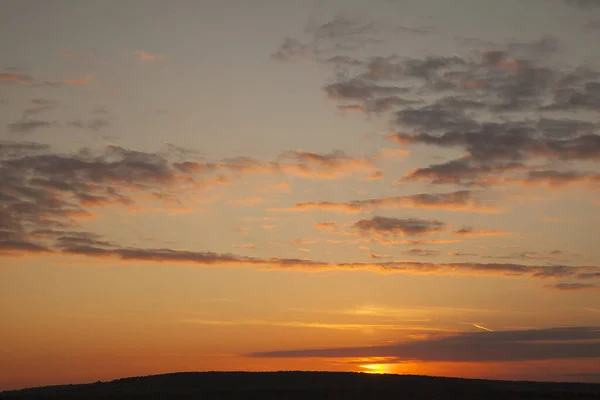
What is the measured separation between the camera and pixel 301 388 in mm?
102312

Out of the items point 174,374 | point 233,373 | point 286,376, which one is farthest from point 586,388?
point 174,374

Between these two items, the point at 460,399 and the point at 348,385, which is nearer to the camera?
the point at 460,399

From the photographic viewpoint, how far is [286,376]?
119m

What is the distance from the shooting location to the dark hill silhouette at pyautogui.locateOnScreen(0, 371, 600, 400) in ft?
307

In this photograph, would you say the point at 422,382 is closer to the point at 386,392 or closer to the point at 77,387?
the point at 386,392

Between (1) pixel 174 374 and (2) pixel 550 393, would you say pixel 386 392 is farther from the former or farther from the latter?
(1) pixel 174 374

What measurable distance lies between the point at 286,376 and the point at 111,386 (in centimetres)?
2605

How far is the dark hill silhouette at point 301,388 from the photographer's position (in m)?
93.7

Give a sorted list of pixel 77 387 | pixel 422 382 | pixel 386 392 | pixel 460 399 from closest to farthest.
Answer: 1. pixel 460 399
2. pixel 386 392
3. pixel 77 387
4. pixel 422 382

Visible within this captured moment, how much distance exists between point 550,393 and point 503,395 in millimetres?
7426

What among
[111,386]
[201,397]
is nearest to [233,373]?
[111,386]

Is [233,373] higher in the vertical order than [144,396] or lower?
higher

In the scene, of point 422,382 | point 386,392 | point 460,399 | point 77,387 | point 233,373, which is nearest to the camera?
point 460,399

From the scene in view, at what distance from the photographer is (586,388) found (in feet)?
381
